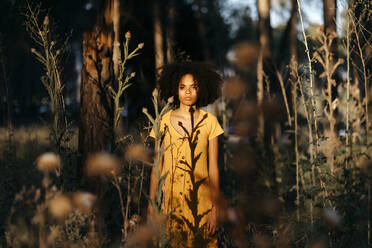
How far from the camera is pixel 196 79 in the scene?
2.75 metres

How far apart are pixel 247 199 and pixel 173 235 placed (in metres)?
2.60

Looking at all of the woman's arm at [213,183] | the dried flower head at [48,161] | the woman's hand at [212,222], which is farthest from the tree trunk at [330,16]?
the dried flower head at [48,161]

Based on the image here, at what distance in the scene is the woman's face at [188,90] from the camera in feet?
8.68

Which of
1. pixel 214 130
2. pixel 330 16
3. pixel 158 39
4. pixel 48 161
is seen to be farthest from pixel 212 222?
pixel 158 39

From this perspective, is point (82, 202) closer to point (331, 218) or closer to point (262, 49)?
point (331, 218)

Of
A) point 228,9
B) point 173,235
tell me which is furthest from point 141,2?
point 173,235

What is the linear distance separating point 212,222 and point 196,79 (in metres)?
1.02

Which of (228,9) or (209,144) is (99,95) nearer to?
(209,144)

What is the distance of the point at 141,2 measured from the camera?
1304 cm

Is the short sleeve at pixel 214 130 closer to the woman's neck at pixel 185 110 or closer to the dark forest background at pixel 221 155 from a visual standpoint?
the woman's neck at pixel 185 110

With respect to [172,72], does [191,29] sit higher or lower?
higher

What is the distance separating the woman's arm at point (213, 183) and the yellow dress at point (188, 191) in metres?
0.03

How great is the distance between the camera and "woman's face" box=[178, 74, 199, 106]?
8.68 feet

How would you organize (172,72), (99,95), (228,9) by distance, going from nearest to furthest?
(172,72)
(99,95)
(228,9)
